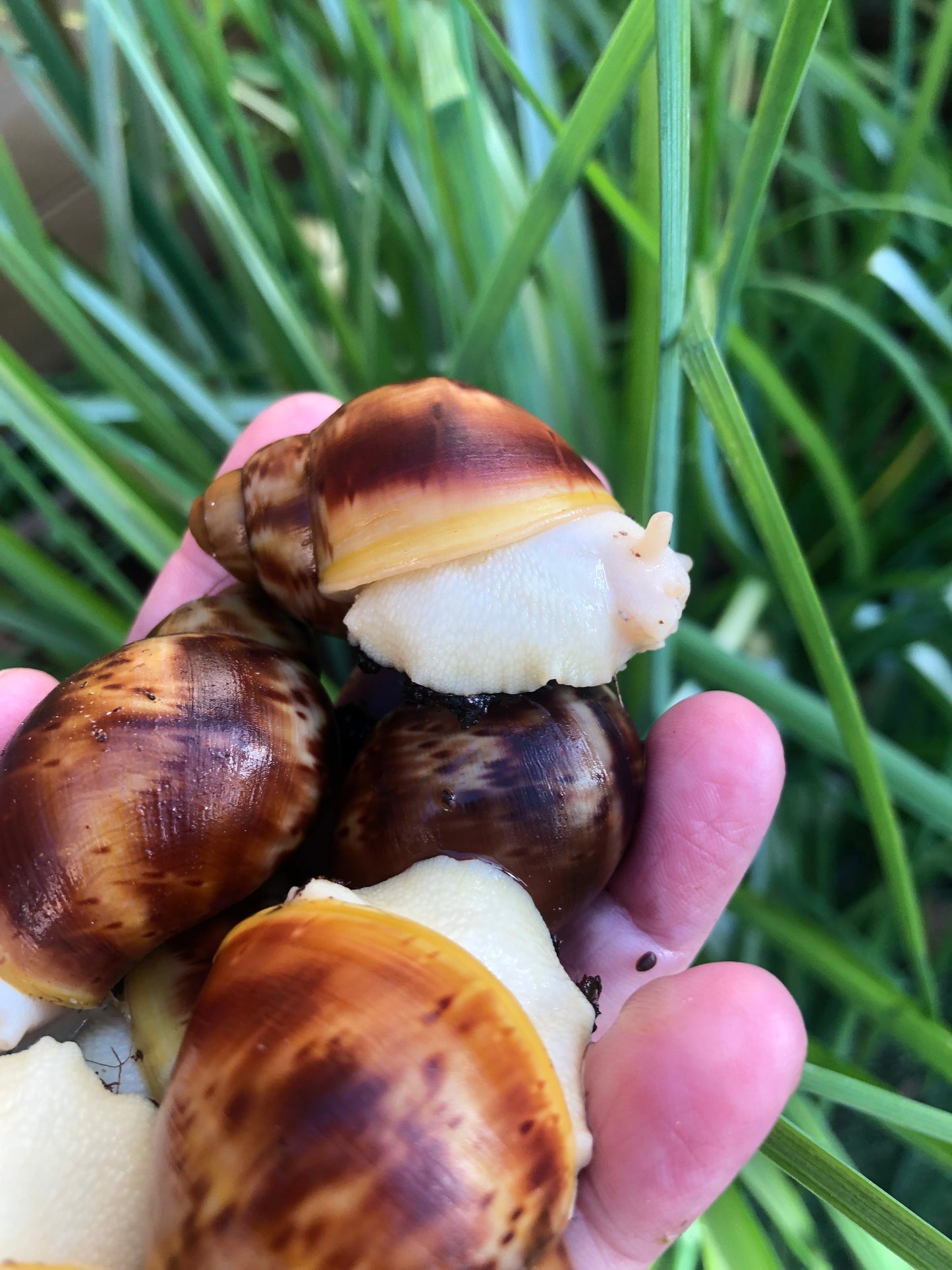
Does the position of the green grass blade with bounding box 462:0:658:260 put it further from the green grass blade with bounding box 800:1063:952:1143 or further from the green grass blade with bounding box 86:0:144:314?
the green grass blade with bounding box 800:1063:952:1143

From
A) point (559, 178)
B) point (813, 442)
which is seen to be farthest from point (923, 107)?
point (559, 178)

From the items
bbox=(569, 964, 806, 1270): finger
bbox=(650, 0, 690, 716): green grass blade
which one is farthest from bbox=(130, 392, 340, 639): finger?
bbox=(569, 964, 806, 1270): finger

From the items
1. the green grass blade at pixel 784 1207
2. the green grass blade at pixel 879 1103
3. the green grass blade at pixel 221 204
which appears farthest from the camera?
the green grass blade at pixel 221 204

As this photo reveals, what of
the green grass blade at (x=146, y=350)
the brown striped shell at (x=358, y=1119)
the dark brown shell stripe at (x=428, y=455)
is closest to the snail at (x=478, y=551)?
the dark brown shell stripe at (x=428, y=455)

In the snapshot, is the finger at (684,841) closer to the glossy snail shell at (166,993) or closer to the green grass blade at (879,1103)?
the green grass blade at (879,1103)

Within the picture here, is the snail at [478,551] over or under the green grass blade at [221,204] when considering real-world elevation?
under

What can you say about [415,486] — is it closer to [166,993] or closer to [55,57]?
[166,993]
